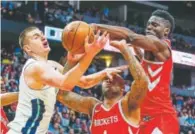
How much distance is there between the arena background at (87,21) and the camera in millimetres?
12641

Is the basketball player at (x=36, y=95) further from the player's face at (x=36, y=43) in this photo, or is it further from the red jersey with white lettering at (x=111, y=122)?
the red jersey with white lettering at (x=111, y=122)

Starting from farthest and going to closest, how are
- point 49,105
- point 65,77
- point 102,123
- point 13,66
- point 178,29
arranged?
1. point 178,29
2. point 13,66
3. point 102,123
4. point 49,105
5. point 65,77

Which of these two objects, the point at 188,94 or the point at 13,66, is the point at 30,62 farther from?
the point at 188,94

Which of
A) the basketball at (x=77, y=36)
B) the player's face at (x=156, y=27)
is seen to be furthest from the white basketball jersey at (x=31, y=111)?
the player's face at (x=156, y=27)

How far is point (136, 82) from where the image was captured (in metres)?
4.68

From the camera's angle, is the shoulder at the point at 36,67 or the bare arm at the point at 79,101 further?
the bare arm at the point at 79,101

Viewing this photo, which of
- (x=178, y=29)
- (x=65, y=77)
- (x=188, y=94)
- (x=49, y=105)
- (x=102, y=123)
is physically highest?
(x=65, y=77)

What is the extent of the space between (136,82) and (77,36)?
0.83 m

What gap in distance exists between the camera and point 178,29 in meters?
23.8

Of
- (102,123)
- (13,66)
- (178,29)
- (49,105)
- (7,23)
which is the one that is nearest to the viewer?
(49,105)

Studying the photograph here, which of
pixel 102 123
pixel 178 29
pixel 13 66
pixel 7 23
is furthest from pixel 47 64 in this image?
pixel 178 29

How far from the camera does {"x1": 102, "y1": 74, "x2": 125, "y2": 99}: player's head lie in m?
4.82

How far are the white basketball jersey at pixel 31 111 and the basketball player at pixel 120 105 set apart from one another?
80cm

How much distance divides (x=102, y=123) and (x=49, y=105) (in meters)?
0.79
